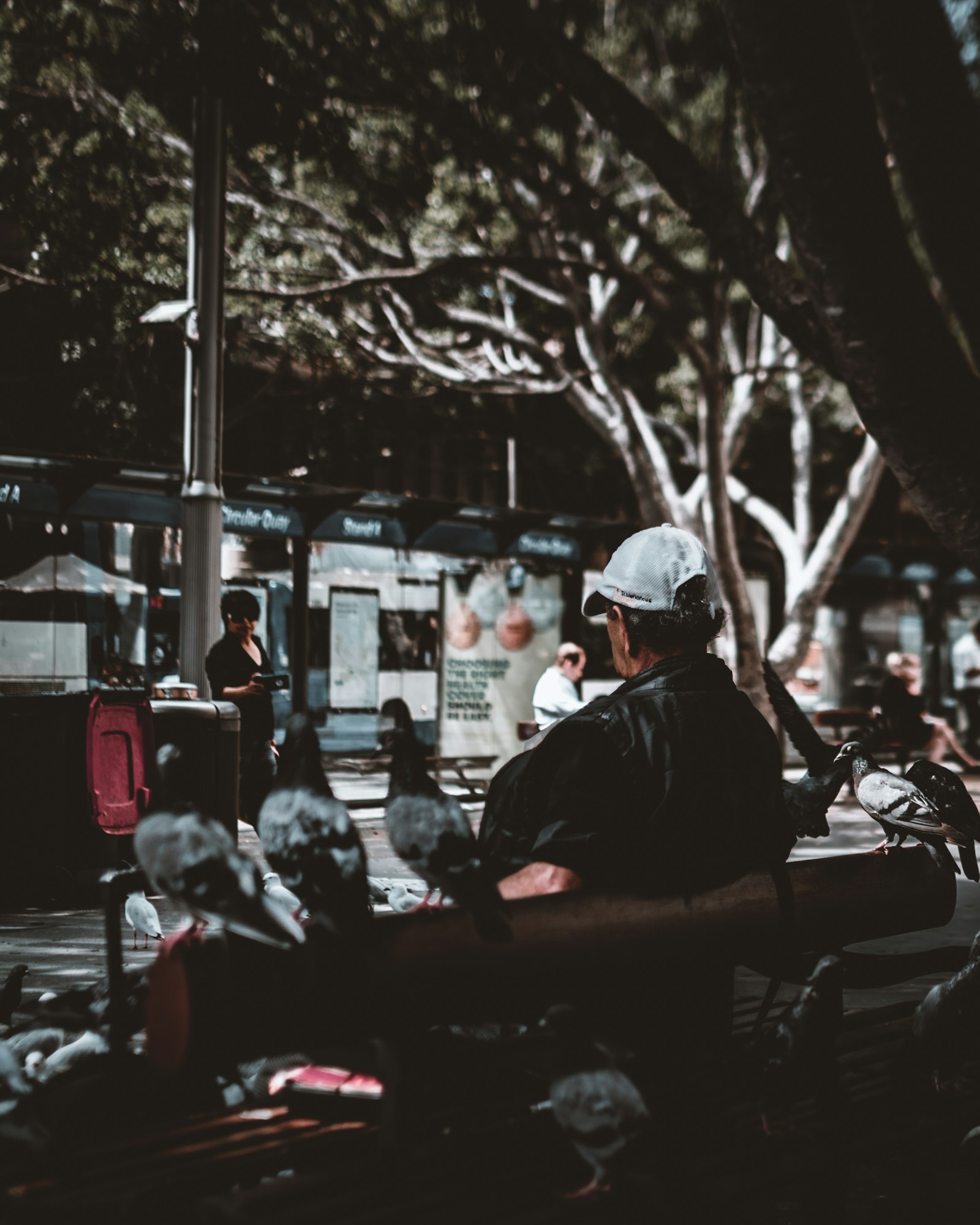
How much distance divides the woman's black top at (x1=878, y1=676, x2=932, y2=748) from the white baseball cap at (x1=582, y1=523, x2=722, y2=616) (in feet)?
41.8

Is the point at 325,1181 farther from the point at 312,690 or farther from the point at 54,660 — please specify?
the point at 312,690

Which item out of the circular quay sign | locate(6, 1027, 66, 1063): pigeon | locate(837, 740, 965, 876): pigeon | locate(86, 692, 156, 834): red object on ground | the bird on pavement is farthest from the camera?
the circular quay sign

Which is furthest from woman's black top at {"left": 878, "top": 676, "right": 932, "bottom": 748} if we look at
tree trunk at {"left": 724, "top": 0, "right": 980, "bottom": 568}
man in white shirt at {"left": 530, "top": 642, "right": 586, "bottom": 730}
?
tree trunk at {"left": 724, "top": 0, "right": 980, "bottom": 568}

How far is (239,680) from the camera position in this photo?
880 cm

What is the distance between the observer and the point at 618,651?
9.30 ft

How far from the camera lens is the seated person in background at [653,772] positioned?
2.47 meters

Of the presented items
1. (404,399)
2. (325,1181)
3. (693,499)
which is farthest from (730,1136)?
(404,399)

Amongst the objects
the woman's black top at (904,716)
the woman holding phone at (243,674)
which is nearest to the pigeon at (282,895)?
the woman holding phone at (243,674)

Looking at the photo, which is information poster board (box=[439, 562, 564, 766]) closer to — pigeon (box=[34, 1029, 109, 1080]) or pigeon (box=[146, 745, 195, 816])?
pigeon (box=[34, 1029, 109, 1080])

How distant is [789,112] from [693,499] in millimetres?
9705

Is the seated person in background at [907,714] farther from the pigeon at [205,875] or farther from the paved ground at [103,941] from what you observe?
the pigeon at [205,875]

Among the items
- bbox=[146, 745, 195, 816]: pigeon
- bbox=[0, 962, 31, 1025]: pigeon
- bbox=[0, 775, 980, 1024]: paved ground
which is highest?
bbox=[146, 745, 195, 816]: pigeon

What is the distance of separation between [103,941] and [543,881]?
5.22 meters

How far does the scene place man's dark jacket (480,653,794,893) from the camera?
2.46 m
